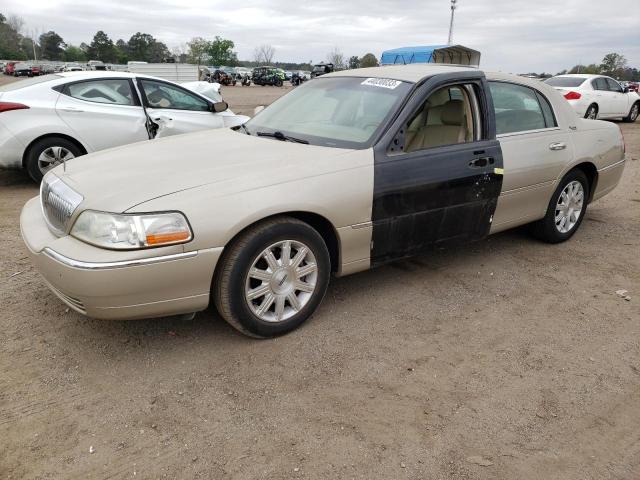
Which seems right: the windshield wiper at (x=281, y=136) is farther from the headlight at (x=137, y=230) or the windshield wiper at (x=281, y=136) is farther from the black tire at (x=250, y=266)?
the headlight at (x=137, y=230)

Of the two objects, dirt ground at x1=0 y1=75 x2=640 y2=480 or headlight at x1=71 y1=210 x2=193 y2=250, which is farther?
headlight at x1=71 y1=210 x2=193 y2=250

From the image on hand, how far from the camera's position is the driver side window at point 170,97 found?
6852 mm

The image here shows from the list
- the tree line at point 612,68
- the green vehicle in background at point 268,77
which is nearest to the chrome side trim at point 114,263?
the green vehicle in background at point 268,77

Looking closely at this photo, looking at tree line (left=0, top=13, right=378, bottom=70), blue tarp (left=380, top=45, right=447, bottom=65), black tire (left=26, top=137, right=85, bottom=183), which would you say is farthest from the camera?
tree line (left=0, top=13, right=378, bottom=70)

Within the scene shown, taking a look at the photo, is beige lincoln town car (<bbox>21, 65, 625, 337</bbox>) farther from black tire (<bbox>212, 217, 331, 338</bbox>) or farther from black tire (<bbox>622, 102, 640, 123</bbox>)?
black tire (<bbox>622, 102, 640, 123</bbox>)

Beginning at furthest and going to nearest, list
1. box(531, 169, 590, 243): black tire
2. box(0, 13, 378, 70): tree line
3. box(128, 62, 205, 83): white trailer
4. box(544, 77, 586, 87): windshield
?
1. box(0, 13, 378, 70): tree line
2. box(128, 62, 205, 83): white trailer
3. box(544, 77, 586, 87): windshield
4. box(531, 169, 590, 243): black tire

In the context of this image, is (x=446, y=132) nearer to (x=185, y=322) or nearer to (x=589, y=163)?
(x=589, y=163)

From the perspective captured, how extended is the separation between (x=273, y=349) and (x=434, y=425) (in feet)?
3.42

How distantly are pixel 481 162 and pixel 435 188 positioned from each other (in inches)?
20.6

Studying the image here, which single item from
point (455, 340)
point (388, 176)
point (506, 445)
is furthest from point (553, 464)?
point (388, 176)

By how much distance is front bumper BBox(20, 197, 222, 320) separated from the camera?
254 cm

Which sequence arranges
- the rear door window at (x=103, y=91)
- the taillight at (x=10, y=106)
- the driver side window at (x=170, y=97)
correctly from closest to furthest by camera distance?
the taillight at (x=10, y=106) → the rear door window at (x=103, y=91) → the driver side window at (x=170, y=97)

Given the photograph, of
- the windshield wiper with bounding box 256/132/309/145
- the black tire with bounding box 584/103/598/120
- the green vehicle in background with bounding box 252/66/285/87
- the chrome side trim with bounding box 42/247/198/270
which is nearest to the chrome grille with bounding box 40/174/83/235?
the chrome side trim with bounding box 42/247/198/270

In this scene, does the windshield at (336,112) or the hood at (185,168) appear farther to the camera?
the windshield at (336,112)
